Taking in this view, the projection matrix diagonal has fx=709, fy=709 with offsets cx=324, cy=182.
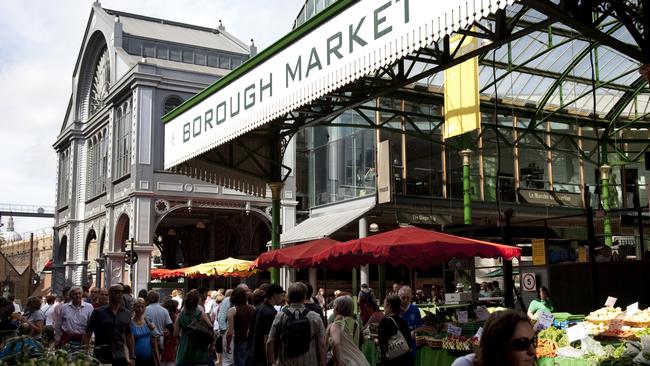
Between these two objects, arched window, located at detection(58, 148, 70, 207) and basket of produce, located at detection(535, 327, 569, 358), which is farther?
arched window, located at detection(58, 148, 70, 207)

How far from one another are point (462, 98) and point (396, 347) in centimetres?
912

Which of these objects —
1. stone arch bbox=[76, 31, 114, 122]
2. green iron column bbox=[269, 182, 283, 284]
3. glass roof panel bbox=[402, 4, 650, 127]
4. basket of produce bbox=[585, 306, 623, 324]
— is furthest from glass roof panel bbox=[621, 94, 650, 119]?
stone arch bbox=[76, 31, 114, 122]

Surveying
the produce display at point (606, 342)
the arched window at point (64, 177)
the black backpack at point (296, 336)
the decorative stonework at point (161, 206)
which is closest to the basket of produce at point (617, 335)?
the produce display at point (606, 342)

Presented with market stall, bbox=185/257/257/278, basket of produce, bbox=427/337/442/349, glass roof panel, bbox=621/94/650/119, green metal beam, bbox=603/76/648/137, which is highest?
glass roof panel, bbox=621/94/650/119

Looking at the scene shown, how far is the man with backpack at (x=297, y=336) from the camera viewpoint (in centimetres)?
738

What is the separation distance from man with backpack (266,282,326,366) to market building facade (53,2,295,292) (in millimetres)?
19799

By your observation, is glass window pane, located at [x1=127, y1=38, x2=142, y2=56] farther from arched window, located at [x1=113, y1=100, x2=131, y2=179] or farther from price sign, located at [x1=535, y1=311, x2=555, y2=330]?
price sign, located at [x1=535, y1=311, x2=555, y2=330]

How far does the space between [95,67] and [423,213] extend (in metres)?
26.6

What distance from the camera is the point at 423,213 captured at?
85.9 feet

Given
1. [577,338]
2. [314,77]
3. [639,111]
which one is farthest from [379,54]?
[639,111]

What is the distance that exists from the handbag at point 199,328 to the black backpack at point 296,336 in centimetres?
207

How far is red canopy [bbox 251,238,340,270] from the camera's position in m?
13.6

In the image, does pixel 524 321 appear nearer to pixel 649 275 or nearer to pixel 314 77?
pixel 314 77

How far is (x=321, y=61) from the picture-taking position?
31.5 ft
